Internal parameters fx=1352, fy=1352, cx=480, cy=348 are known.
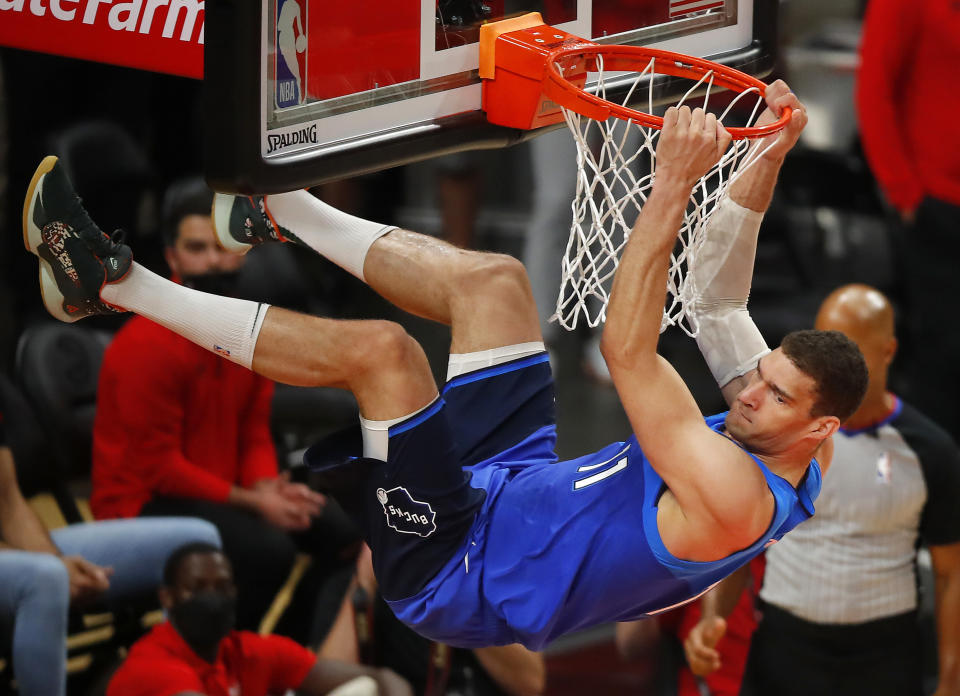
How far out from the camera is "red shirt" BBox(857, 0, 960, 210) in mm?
7117

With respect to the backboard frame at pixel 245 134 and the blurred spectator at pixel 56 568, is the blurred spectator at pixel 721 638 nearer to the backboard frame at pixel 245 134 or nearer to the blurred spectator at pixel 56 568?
the blurred spectator at pixel 56 568

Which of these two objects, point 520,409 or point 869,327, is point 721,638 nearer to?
point 869,327

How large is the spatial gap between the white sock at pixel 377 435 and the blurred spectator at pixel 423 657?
168 cm

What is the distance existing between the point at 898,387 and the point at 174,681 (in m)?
5.29

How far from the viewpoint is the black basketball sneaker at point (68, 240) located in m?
3.53

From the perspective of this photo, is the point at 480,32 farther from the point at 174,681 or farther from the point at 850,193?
the point at 850,193

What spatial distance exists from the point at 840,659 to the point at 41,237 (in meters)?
3.30

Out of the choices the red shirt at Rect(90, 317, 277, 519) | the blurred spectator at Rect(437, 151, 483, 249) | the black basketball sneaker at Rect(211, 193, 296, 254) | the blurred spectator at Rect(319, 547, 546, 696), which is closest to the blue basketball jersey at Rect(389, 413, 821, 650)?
the black basketball sneaker at Rect(211, 193, 296, 254)

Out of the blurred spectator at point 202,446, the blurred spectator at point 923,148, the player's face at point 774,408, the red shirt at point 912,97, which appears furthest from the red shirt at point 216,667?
the red shirt at point 912,97

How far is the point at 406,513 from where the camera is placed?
3.54 meters

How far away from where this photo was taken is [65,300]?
11.9 feet

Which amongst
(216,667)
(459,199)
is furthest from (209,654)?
(459,199)

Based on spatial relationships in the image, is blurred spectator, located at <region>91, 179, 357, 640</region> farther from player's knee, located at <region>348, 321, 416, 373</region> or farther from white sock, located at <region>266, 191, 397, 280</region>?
player's knee, located at <region>348, 321, 416, 373</region>

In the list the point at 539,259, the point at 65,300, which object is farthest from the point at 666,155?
the point at 539,259
